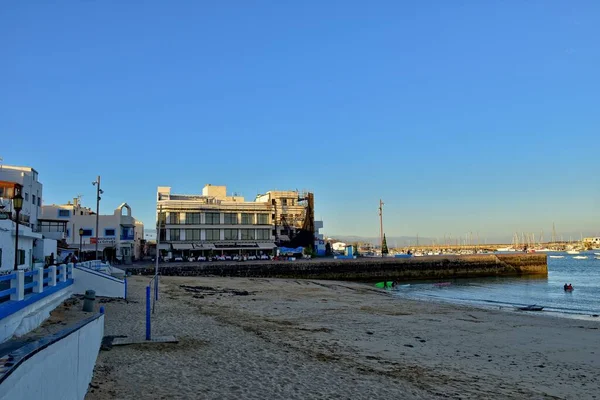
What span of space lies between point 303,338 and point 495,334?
8.03 meters

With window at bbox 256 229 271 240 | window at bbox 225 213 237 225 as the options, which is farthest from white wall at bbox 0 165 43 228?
window at bbox 256 229 271 240

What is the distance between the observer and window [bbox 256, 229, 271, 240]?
78938 mm

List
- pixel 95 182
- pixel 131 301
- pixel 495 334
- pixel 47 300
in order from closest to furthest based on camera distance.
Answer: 1. pixel 47 300
2. pixel 495 334
3. pixel 131 301
4. pixel 95 182

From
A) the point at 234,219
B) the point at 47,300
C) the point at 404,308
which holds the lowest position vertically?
the point at 404,308

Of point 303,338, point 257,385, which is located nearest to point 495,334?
point 303,338

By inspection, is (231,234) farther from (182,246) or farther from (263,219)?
(182,246)

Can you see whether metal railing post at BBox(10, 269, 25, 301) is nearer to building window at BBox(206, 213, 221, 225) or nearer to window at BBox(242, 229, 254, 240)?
building window at BBox(206, 213, 221, 225)

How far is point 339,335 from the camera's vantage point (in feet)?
53.6

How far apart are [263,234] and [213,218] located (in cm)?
913

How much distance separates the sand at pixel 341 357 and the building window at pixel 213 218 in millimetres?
53913

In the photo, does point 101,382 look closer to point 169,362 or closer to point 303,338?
point 169,362

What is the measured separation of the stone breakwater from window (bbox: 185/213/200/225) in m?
13.8

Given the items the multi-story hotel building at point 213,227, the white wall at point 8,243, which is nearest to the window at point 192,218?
the multi-story hotel building at point 213,227

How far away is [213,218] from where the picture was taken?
76250mm
